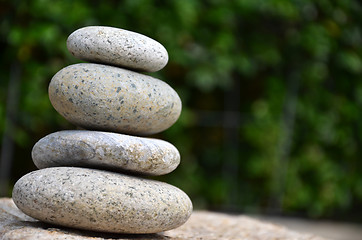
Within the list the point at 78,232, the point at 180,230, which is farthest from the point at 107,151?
the point at 180,230

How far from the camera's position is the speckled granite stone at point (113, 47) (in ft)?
12.1

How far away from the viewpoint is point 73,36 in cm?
376

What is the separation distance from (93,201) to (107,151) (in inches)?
15.4

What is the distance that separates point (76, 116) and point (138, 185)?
2.39 feet

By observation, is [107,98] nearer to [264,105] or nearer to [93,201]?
[93,201]

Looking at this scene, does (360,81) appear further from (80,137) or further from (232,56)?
(80,137)

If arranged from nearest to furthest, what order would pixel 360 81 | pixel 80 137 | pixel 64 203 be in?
1. pixel 64 203
2. pixel 80 137
3. pixel 360 81

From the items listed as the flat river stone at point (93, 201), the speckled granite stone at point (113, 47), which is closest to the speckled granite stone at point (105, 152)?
the flat river stone at point (93, 201)

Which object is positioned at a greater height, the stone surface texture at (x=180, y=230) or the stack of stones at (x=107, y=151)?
the stack of stones at (x=107, y=151)

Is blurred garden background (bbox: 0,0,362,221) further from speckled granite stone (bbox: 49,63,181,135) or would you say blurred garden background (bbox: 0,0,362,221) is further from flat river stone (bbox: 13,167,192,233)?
flat river stone (bbox: 13,167,192,233)

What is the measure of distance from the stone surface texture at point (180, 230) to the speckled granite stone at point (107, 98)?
0.85 meters

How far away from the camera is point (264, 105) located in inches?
331

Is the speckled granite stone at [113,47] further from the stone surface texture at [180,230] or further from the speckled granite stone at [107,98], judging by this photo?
the stone surface texture at [180,230]

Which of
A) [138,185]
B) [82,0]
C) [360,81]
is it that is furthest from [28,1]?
[360,81]
